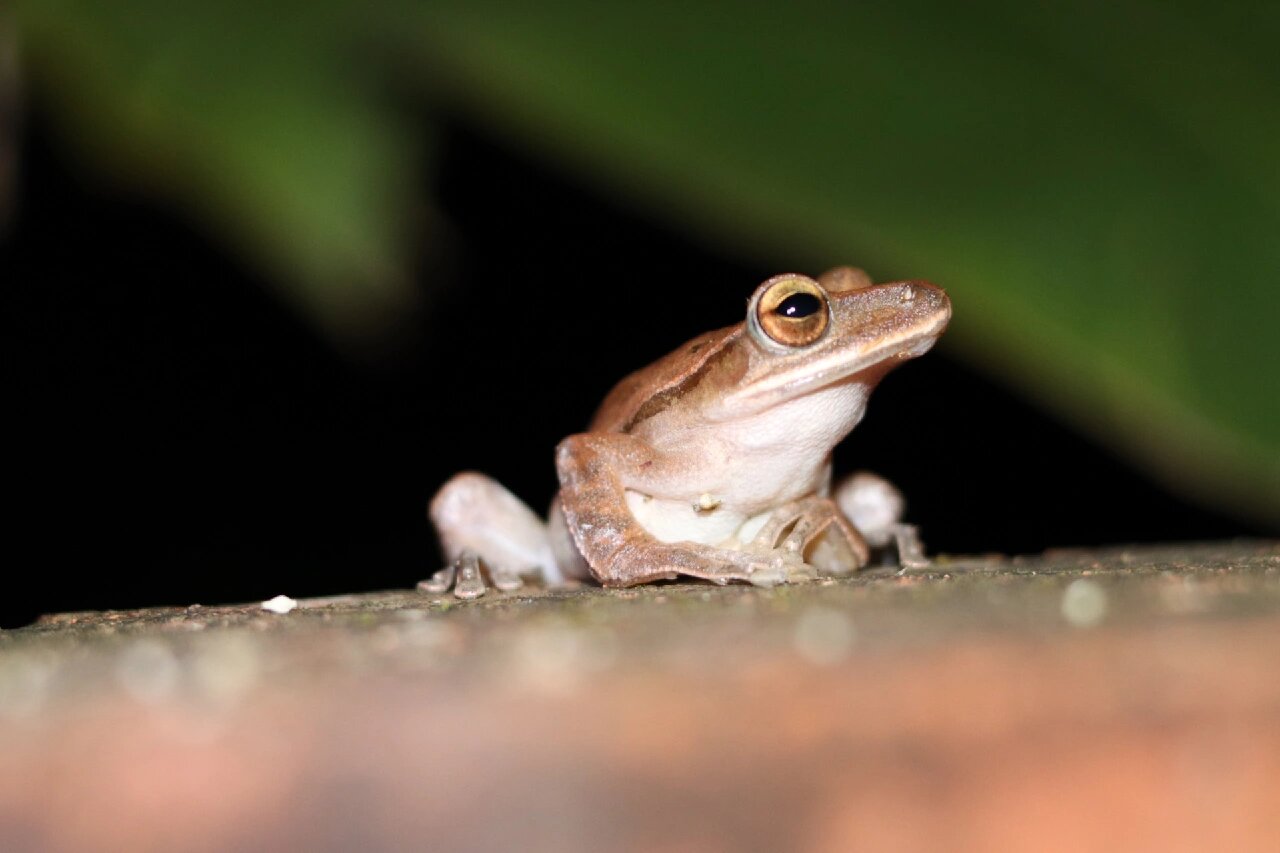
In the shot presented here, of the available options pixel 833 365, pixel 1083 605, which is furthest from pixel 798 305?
pixel 1083 605

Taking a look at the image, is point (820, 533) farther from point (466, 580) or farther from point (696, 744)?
point (696, 744)

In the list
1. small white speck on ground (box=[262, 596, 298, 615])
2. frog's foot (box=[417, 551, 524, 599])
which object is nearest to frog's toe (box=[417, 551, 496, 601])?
frog's foot (box=[417, 551, 524, 599])

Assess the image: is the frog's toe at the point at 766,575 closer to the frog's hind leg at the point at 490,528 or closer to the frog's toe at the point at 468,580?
the frog's toe at the point at 468,580

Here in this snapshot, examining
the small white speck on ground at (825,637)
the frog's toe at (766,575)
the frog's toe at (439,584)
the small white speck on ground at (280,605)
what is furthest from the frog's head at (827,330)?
the small white speck on ground at (825,637)

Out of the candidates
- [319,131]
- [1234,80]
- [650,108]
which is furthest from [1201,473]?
[319,131]

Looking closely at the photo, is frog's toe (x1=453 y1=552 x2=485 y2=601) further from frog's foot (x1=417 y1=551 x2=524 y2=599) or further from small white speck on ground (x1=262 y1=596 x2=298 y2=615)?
small white speck on ground (x1=262 y1=596 x2=298 y2=615)

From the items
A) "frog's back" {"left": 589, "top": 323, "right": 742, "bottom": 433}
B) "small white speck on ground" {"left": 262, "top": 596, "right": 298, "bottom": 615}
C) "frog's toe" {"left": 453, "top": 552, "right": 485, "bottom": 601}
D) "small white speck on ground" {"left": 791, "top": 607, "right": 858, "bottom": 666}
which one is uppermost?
"frog's back" {"left": 589, "top": 323, "right": 742, "bottom": 433}
